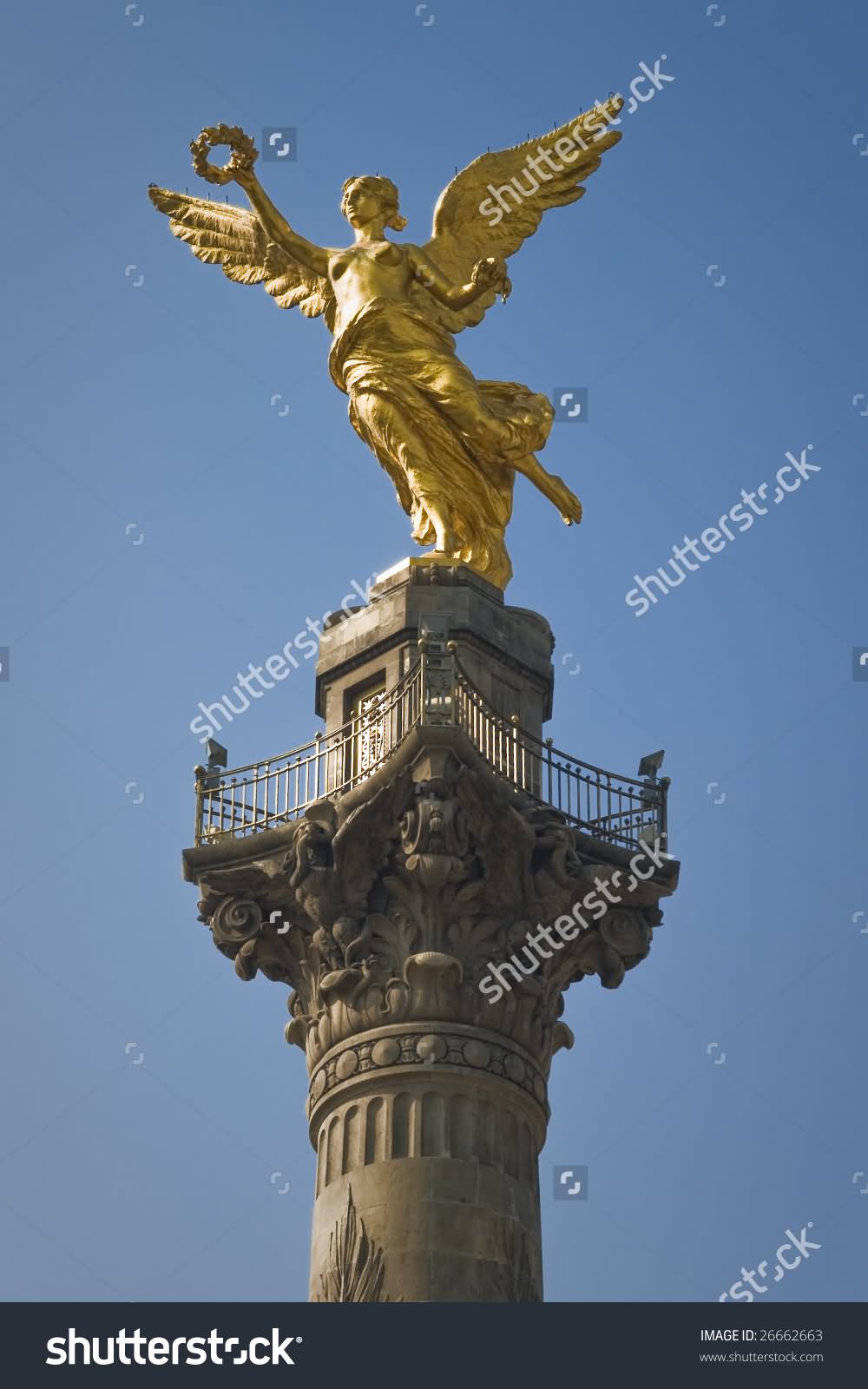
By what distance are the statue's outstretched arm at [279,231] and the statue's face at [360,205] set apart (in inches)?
25.8

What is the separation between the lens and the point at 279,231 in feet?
167

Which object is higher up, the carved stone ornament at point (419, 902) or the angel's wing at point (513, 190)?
the angel's wing at point (513, 190)

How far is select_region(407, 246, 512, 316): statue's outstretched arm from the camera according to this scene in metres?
49.2

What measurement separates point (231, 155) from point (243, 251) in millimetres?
2674

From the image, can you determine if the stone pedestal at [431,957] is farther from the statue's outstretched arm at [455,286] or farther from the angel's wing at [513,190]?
the angel's wing at [513,190]

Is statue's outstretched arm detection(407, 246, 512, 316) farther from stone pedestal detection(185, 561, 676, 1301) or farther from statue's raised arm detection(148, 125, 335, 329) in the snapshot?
stone pedestal detection(185, 561, 676, 1301)

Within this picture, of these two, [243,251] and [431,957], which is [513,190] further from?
[431,957]

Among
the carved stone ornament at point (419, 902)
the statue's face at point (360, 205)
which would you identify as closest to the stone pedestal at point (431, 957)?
the carved stone ornament at point (419, 902)

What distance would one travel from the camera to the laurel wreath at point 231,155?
165ft

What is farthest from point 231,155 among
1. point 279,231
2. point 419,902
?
point 419,902

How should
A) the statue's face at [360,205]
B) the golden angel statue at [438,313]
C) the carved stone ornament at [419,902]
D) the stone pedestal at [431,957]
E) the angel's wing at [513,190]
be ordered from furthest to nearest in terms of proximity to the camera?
the angel's wing at [513,190], the statue's face at [360,205], the golden angel statue at [438,313], the carved stone ornament at [419,902], the stone pedestal at [431,957]

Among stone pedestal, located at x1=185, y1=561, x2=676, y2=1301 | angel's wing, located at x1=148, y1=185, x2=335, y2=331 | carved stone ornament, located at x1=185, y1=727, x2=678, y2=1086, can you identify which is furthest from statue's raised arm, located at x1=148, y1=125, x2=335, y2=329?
carved stone ornament, located at x1=185, y1=727, x2=678, y2=1086

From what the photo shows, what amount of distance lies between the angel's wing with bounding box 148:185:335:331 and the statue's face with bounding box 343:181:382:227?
982 millimetres
